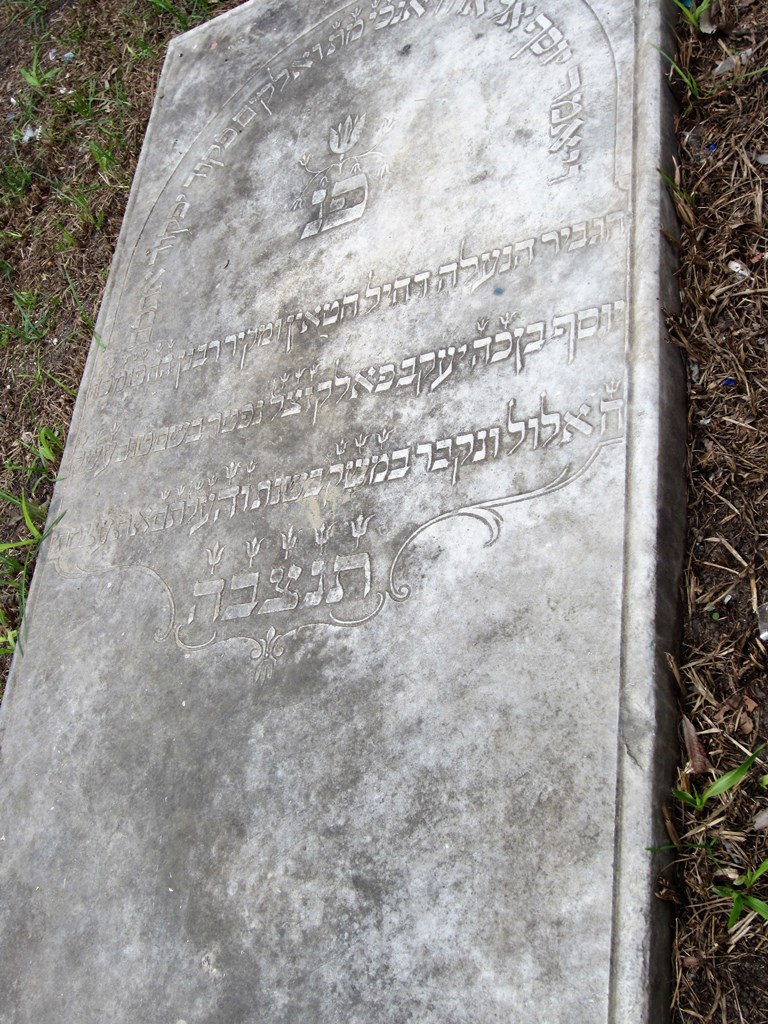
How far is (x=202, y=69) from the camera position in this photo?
350 centimetres

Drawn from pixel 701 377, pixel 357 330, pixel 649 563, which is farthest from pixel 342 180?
pixel 649 563

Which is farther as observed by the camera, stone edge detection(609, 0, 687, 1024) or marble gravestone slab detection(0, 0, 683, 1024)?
marble gravestone slab detection(0, 0, 683, 1024)

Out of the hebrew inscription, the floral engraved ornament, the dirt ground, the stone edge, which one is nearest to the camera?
the stone edge

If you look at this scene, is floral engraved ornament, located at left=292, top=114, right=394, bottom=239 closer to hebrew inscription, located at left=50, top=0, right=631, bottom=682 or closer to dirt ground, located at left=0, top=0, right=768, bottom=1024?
hebrew inscription, located at left=50, top=0, right=631, bottom=682

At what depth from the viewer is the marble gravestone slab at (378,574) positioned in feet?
6.24

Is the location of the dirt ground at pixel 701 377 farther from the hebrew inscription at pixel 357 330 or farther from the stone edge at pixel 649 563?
the hebrew inscription at pixel 357 330

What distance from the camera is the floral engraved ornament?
2.81 meters

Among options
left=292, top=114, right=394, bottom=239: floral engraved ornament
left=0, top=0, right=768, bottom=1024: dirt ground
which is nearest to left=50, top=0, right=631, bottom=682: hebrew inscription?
left=292, top=114, right=394, bottom=239: floral engraved ornament

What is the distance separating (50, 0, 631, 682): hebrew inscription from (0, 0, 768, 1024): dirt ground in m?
0.26

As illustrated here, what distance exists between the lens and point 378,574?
89.9 inches

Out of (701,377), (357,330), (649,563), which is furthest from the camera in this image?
(357,330)

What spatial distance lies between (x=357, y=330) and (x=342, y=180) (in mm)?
546

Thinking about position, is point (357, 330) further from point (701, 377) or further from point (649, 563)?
point (649, 563)

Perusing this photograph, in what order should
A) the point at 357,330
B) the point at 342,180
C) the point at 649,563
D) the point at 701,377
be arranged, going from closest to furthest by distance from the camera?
the point at 649,563 < the point at 701,377 < the point at 357,330 < the point at 342,180
